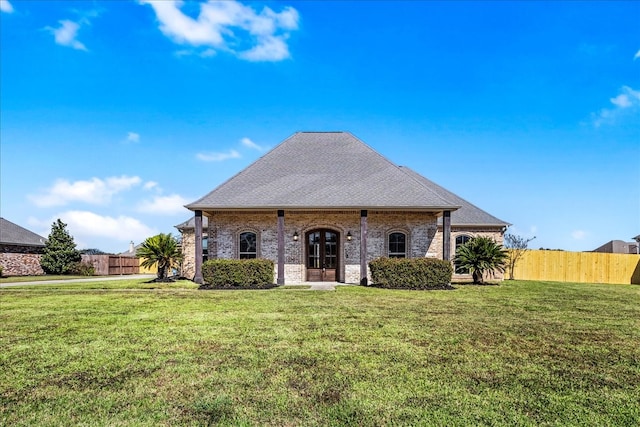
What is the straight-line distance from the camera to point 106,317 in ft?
28.5

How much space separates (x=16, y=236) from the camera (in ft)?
97.7

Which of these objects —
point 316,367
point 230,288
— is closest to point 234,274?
point 230,288

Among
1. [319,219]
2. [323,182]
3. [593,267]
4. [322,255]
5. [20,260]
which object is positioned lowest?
[20,260]

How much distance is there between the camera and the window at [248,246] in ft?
61.4

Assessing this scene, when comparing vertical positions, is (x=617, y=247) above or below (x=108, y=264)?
above

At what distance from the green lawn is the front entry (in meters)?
9.09

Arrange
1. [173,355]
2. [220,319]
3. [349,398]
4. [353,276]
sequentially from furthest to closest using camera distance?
[353,276] < [220,319] < [173,355] < [349,398]

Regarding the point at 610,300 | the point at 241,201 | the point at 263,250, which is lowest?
the point at 610,300

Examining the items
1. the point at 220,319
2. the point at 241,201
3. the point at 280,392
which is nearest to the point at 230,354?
the point at 280,392

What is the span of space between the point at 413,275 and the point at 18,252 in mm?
26570

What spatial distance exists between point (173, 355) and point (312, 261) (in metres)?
13.3

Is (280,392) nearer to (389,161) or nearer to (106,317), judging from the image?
(106,317)

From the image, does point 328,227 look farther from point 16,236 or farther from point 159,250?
point 16,236

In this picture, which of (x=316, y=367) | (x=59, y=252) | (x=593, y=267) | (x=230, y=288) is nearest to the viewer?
(x=316, y=367)
